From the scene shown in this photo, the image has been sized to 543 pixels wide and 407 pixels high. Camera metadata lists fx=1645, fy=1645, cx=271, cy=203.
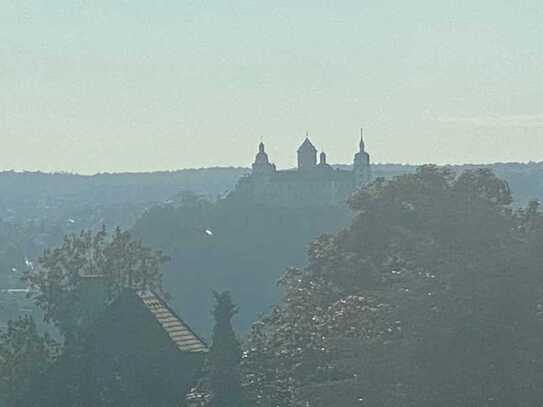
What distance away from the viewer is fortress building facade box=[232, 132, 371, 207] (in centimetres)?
12606

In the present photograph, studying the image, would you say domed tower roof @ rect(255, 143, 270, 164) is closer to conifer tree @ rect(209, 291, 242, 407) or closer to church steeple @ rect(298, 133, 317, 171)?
church steeple @ rect(298, 133, 317, 171)

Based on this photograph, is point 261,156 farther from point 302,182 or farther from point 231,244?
point 231,244

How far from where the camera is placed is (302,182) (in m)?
129

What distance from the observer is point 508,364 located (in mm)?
16719

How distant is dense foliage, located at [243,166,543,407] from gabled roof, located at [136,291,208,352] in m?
0.79

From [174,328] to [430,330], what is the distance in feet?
19.0

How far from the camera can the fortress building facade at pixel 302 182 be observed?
4963 inches

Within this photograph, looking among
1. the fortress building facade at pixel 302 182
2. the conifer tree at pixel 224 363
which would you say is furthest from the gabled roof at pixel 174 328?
the fortress building facade at pixel 302 182

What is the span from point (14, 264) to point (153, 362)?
4001 inches

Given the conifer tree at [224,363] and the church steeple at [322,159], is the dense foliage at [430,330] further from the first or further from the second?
the church steeple at [322,159]

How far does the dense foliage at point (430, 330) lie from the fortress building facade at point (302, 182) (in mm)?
103267

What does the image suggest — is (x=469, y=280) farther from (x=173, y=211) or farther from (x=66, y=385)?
(x=173, y=211)

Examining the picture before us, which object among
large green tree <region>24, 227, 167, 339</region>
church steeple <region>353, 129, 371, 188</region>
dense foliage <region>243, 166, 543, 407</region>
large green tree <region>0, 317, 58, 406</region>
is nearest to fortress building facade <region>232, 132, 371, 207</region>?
church steeple <region>353, 129, 371, 188</region>

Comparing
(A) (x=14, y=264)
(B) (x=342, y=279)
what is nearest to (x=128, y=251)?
(B) (x=342, y=279)
